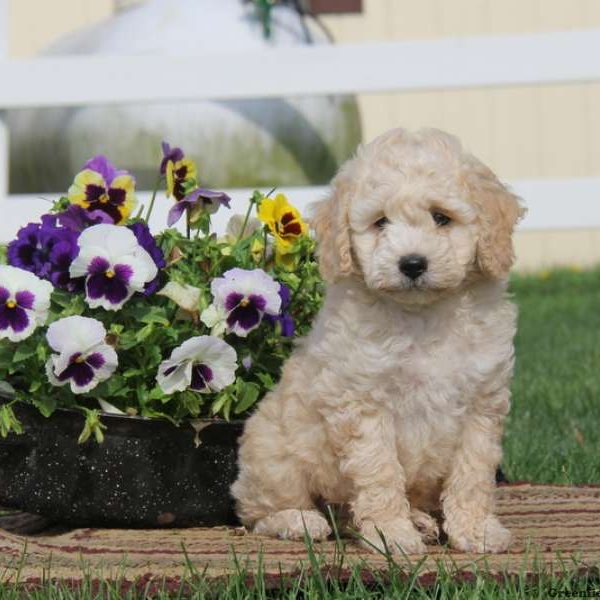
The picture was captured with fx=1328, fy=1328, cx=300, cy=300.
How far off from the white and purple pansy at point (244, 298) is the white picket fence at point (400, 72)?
8.71 feet

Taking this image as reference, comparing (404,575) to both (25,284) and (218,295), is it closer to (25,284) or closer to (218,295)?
(218,295)

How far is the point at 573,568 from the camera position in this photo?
2.67m

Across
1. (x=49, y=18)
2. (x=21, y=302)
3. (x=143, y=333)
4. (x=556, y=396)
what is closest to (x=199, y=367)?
(x=143, y=333)

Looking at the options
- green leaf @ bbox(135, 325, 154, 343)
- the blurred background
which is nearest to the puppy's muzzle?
green leaf @ bbox(135, 325, 154, 343)

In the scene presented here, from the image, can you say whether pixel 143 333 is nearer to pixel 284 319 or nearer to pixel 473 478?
pixel 284 319

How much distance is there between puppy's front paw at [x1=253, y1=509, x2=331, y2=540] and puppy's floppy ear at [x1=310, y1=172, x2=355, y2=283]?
571 mm

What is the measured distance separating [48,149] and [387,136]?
4.04m

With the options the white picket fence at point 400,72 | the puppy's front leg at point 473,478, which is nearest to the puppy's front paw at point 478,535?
the puppy's front leg at point 473,478

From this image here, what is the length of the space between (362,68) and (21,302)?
311cm

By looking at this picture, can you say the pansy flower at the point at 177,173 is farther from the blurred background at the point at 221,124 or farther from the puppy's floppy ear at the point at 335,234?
the blurred background at the point at 221,124

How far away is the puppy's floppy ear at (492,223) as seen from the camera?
116 inches

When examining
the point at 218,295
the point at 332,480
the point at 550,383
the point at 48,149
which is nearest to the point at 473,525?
the point at 332,480

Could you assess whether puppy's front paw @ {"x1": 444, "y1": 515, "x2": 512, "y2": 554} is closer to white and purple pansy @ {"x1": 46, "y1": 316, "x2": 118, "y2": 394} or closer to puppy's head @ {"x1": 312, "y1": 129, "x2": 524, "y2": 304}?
puppy's head @ {"x1": 312, "y1": 129, "x2": 524, "y2": 304}

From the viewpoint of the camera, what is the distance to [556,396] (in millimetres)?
5223
